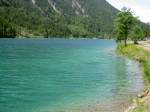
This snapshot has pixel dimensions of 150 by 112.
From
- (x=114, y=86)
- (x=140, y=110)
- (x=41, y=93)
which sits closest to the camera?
(x=140, y=110)

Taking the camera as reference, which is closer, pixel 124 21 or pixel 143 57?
pixel 143 57

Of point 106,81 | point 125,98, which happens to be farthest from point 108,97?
point 106,81

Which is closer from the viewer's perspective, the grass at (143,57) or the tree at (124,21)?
the grass at (143,57)

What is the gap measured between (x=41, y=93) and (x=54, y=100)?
13.4 ft

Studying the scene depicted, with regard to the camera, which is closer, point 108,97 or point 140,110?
point 140,110

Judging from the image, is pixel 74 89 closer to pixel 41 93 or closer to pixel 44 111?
pixel 41 93

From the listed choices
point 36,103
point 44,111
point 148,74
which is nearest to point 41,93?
point 36,103

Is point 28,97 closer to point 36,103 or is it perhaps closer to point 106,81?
point 36,103

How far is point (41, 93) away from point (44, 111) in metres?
8.63

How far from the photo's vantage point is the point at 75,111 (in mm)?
29516

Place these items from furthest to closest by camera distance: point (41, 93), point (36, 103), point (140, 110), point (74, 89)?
point (74, 89)
point (41, 93)
point (36, 103)
point (140, 110)

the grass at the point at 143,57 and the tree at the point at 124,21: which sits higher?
the tree at the point at 124,21

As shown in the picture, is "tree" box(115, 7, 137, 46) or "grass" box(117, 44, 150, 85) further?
"tree" box(115, 7, 137, 46)

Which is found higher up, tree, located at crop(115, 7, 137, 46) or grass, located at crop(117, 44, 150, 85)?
tree, located at crop(115, 7, 137, 46)
